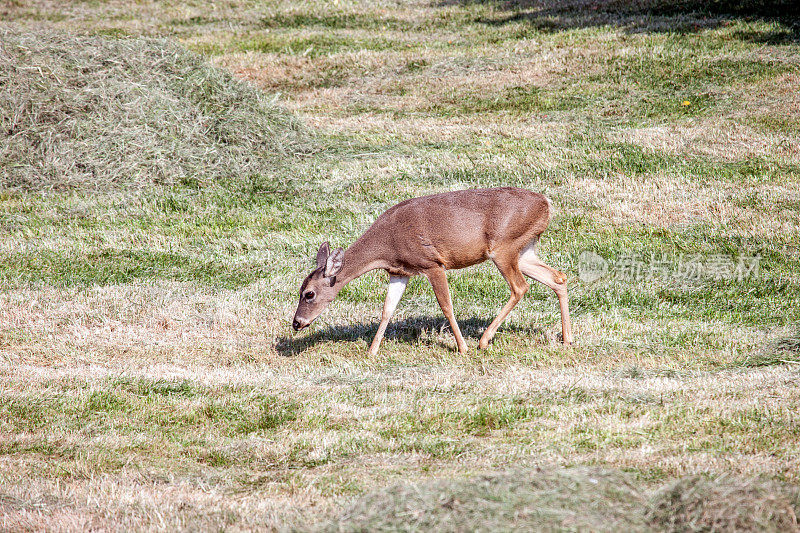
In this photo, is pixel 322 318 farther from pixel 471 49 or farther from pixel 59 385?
pixel 471 49

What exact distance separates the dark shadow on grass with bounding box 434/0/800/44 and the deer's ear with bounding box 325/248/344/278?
1606cm

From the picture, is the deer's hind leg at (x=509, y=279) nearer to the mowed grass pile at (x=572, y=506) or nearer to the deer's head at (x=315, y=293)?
the deer's head at (x=315, y=293)

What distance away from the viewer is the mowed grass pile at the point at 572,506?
13.7 ft

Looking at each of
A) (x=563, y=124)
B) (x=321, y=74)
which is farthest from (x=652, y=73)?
(x=321, y=74)

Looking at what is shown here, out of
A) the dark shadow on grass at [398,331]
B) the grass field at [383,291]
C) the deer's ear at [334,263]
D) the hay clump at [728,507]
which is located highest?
the hay clump at [728,507]

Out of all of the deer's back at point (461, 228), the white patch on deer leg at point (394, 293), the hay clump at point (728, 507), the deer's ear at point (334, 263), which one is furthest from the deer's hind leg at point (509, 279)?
the hay clump at point (728, 507)

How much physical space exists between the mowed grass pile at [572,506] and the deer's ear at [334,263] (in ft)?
14.3

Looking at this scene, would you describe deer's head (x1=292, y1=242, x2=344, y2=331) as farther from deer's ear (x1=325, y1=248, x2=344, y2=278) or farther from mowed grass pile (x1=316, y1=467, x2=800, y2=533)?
mowed grass pile (x1=316, y1=467, x2=800, y2=533)

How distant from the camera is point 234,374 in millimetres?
8477

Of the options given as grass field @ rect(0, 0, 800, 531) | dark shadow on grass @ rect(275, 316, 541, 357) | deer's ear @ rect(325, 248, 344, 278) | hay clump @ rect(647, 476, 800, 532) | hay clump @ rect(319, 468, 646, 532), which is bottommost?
dark shadow on grass @ rect(275, 316, 541, 357)

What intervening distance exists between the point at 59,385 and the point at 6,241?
5267 millimetres

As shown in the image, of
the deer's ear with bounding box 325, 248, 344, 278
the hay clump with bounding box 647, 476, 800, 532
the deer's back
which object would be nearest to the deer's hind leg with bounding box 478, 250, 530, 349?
the deer's back

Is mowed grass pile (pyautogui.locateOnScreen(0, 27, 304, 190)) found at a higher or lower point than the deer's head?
higher

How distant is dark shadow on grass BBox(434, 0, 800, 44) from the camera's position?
73.6ft
